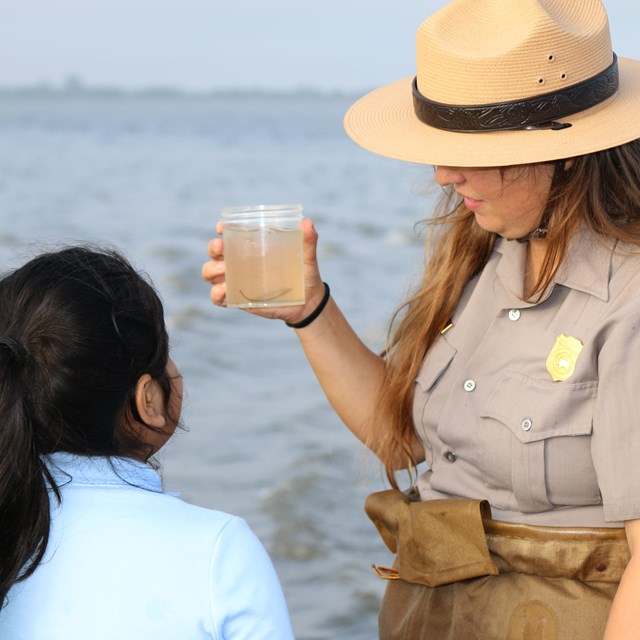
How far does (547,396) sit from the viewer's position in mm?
2217

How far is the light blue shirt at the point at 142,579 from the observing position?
1.82 meters

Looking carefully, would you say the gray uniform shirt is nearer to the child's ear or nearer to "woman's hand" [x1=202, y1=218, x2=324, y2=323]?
"woman's hand" [x1=202, y1=218, x2=324, y2=323]

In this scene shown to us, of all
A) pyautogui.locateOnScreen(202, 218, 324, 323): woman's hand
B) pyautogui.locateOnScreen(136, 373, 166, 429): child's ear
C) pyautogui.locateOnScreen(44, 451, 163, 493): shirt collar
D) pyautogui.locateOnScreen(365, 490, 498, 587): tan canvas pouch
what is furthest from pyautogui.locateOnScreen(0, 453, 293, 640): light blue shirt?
pyautogui.locateOnScreen(202, 218, 324, 323): woman's hand

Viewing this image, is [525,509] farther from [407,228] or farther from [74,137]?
[74,137]

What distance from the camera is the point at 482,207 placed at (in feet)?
7.66

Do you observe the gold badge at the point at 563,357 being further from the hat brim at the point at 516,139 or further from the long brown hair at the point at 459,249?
the hat brim at the point at 516,139

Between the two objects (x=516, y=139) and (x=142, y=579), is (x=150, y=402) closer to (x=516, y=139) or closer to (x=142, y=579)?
(x=142, y=579)

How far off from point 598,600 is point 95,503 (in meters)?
1.01

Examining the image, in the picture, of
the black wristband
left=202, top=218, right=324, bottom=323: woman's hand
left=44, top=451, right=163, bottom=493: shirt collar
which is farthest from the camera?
the black wristband

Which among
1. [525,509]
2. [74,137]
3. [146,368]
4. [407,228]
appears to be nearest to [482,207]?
[525,509]

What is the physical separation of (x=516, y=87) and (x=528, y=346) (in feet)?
1.74

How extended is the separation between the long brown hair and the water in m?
0.17

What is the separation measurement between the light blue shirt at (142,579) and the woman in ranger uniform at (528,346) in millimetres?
578

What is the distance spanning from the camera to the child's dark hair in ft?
6.17
